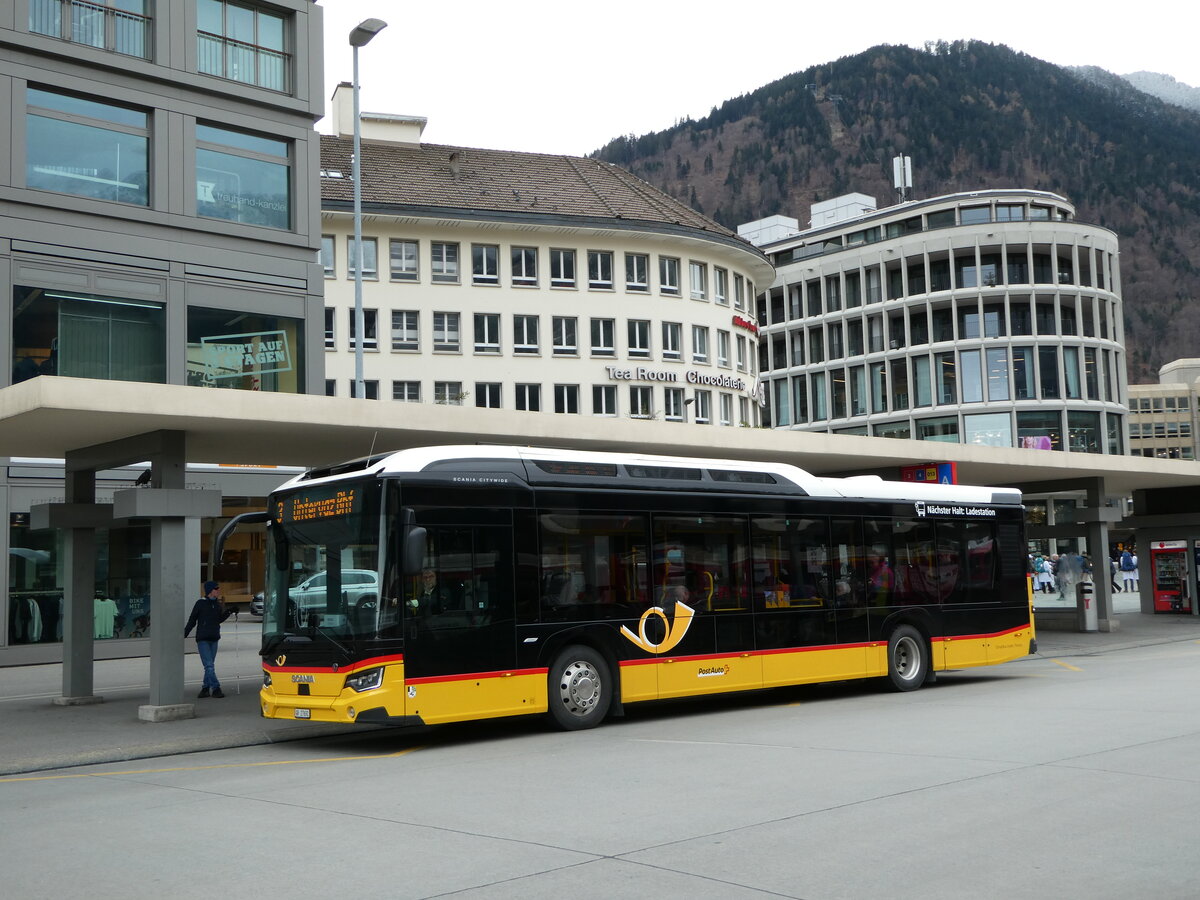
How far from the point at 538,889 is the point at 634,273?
54273mm

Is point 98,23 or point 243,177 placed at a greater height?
point 98,23

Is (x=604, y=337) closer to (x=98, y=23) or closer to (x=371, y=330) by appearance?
(x=371, y=330)

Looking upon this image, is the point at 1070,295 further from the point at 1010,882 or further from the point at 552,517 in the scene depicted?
the point at 1010,882

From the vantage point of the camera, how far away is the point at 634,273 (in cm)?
5975

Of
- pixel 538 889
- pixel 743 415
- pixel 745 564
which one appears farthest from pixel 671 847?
pixel 743 415

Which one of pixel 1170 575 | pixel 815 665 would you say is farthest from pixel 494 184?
pixel 815 665

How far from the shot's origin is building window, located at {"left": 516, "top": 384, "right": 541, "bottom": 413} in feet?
188

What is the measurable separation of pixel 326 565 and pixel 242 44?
788 inches

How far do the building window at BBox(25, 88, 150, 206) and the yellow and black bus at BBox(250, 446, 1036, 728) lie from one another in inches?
609

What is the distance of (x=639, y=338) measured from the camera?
2339 inches

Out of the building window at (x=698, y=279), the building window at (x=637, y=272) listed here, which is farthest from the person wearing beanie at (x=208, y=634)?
the building window at (x=698, y=279)

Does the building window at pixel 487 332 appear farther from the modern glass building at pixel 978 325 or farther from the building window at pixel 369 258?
the modern glass building at pixel 978 325

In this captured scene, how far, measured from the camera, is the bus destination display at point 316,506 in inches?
514

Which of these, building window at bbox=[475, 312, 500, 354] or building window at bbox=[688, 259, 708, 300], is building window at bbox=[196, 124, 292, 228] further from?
building window at bbox=[688, 259, 708, 300]
